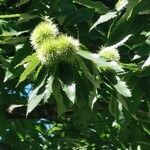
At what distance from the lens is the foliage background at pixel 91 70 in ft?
5.53

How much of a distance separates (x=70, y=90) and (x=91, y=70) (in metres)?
0.14

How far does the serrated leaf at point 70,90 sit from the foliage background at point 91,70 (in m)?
0.05

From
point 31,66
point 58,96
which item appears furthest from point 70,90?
point 31,66

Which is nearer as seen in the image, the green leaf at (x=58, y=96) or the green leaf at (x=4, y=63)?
the green leaf at (x=58, y=96)

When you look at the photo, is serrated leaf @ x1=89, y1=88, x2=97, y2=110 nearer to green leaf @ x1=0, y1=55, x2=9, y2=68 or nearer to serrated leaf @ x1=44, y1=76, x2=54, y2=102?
serrated leaf @ x1=44, y1=76, x2=54, y2=102

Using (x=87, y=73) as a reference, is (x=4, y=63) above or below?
below

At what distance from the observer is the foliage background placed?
1.69 metres

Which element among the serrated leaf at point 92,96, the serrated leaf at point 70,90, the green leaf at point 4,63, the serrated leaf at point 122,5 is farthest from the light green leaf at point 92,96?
the green leaf at point 4,63

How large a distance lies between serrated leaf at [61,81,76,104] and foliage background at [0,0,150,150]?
0.17 feet

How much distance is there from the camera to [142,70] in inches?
68.2

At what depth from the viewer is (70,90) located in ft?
5.02

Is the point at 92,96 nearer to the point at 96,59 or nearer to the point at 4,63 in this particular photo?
the point at 96,59

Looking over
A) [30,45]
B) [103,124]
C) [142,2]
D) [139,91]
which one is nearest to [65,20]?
[30,45]

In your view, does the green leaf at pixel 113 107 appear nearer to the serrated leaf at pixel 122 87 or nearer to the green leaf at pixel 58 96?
the serrated leaf at pixel 122 87
